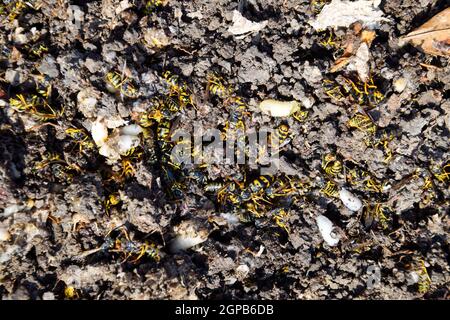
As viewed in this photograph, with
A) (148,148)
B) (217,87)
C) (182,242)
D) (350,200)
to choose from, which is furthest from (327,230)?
(148,148)

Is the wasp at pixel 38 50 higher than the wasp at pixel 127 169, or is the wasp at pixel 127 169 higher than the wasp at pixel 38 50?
the wasp at pixel 38 50

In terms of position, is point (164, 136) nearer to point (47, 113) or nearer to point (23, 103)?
point (47, 113)

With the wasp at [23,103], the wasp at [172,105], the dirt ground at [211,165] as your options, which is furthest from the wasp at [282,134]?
the wasp at [23,103]

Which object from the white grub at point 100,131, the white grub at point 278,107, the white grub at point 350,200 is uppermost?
the white grub at point 278,107

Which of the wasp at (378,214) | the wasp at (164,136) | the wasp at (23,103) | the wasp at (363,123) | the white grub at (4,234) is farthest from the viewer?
the wasp at (378,214)

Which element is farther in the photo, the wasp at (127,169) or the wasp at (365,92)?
the wasp at (365,92)

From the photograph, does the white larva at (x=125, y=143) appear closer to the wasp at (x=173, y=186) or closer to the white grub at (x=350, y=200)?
the wasp at (x=173, y=186)
